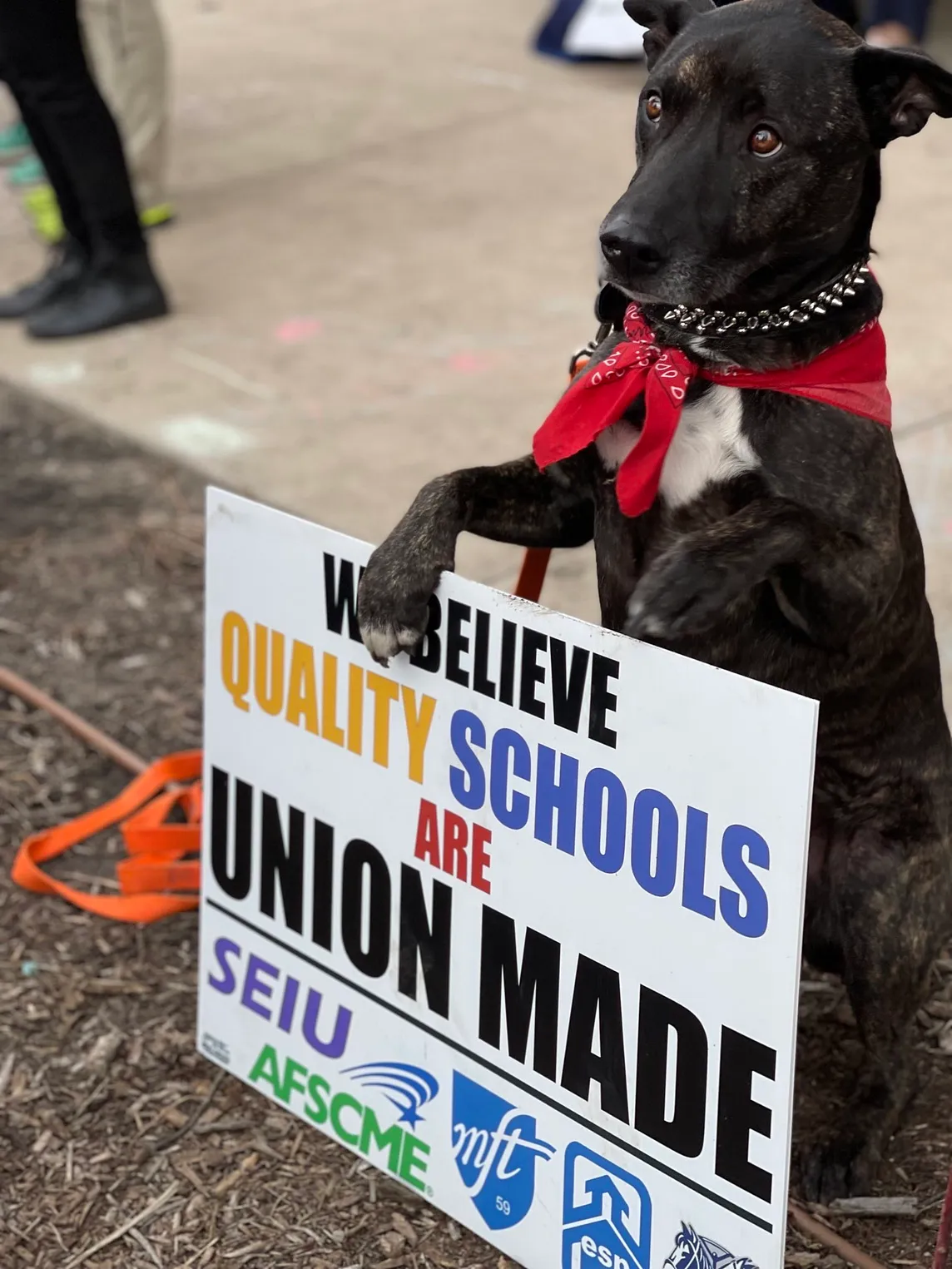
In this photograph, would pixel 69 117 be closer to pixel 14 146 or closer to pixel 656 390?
pixel 14 146

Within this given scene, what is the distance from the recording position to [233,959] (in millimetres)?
2688

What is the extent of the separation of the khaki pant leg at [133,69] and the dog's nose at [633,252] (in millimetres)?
4574

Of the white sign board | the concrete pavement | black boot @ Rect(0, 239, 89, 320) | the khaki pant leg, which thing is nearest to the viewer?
the white sign board

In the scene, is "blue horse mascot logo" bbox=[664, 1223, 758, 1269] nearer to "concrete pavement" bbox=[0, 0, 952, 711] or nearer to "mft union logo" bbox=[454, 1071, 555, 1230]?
"mft union logo" bbox=[454, 1071, 555, 1230]

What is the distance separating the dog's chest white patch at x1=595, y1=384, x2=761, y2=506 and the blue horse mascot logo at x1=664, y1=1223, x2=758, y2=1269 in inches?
38.0

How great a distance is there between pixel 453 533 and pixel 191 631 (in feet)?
6.34

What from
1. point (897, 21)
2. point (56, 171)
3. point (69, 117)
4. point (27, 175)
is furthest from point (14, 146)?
point (897, 21)

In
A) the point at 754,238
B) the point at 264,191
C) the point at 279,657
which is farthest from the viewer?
the point at 264,191

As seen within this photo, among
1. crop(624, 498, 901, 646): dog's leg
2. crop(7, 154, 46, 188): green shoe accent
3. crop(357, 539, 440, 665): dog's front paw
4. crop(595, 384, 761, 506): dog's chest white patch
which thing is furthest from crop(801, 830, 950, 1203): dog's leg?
crop(7, 154, 46, 188): green shoe accent

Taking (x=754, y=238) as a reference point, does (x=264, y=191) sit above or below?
below

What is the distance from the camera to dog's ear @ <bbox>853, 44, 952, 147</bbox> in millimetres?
2066

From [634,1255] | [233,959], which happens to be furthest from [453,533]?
[634,1255]

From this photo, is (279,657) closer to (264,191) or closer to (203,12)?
(264,191)

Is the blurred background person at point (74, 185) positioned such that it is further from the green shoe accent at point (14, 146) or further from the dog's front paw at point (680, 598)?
the dog's front paw at point (680, 598)
